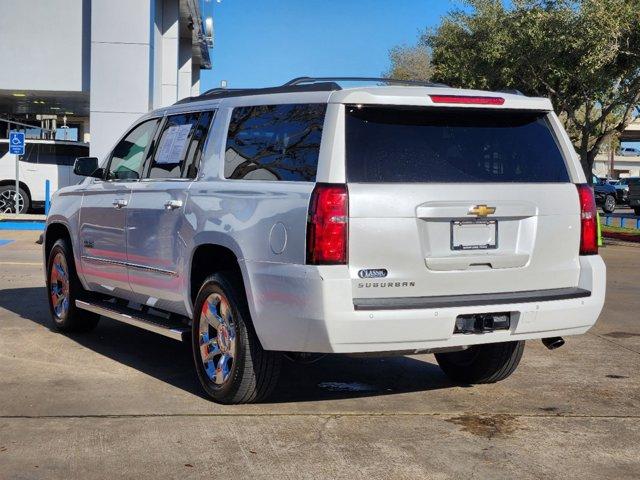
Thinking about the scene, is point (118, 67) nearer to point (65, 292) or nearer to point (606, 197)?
point (65, 292)

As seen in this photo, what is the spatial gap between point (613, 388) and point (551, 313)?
1332 mm

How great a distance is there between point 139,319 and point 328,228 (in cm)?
229

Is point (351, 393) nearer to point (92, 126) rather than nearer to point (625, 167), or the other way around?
point (92, 126)

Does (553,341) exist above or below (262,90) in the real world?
below

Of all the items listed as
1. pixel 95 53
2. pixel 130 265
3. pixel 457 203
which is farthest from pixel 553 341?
pixel 95 53

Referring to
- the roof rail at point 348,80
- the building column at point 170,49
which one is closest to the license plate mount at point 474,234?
the roof rail at point 348,80

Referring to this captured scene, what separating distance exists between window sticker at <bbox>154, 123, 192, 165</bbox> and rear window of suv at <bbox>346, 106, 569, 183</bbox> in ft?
5.68

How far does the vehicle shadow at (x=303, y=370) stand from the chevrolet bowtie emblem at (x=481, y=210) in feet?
4.56

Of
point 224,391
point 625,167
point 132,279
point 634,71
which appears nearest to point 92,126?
point 634,71

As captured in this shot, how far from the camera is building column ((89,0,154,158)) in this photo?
891 inches

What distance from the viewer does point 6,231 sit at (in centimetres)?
2000

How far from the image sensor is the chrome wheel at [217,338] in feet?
18.2

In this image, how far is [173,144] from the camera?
6.57m

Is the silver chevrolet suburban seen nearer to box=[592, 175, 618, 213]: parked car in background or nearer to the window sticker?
the window sticker
